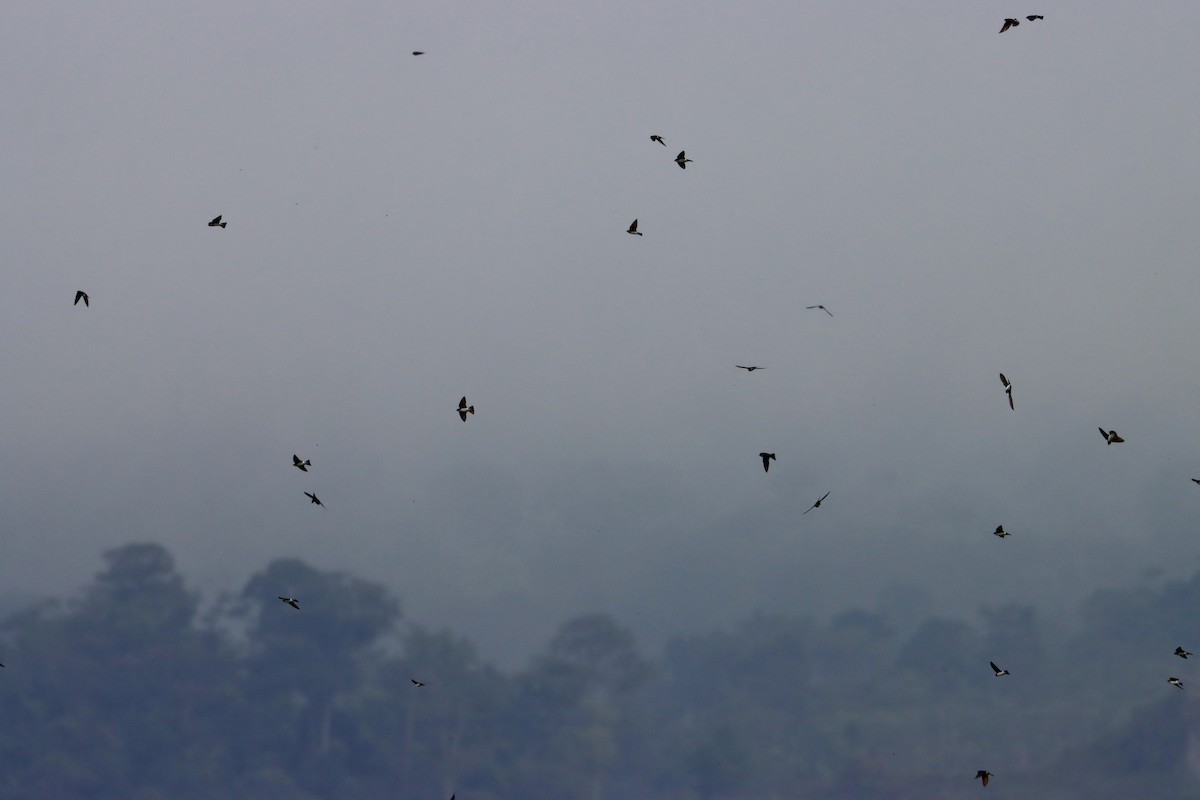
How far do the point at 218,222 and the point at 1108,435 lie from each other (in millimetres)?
60647

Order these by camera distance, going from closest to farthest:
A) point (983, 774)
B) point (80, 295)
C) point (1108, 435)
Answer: point (1108, 435) < point (80, 295) < point (983, 774)

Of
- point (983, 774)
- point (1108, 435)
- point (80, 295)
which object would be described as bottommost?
point (983, 774)

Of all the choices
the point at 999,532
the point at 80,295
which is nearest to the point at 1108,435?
the point at 999,532

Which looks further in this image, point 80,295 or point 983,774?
point 983,774

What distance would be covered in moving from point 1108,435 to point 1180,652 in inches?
748

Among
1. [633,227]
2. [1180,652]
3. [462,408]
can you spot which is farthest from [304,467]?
[1180,652]

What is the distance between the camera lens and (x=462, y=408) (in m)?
96.7

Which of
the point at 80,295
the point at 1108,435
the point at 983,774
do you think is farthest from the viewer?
the point at 983,774

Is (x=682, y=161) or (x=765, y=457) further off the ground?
(x=682, y=161)

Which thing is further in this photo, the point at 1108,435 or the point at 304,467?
the point at 304,467

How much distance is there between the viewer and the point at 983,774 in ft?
353

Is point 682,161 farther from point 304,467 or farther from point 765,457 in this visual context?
point 304,467

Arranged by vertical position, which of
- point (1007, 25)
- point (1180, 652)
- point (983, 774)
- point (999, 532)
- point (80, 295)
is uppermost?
point (1007, 25)

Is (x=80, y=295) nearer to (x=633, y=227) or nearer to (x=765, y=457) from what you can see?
(x=633, y=227)
